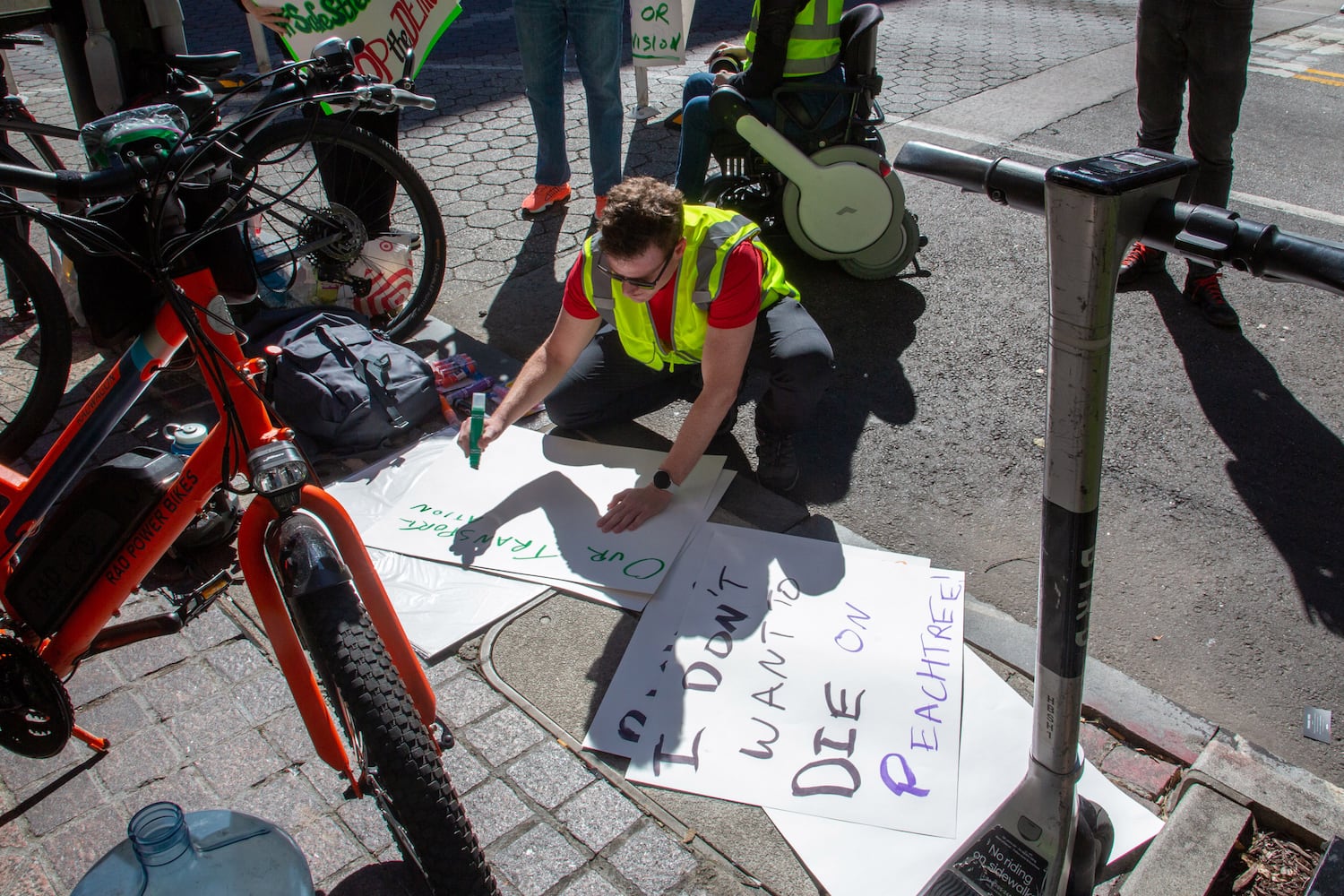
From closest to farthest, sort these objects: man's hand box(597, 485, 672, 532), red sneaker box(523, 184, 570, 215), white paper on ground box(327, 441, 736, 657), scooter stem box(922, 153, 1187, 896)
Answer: scooter stem box(922, 153, 1187, 896) < white paper on ground box(327, 441, 736, 657) < man's hand box(597, 485, 672, 532) < red sneaker box(523, 184, 570, 215)

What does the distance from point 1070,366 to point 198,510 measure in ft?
5.54

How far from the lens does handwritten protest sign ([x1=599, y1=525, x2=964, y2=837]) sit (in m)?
2.22

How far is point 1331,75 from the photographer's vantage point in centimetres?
741

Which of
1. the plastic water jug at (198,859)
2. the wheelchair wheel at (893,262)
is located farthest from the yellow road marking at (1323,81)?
the plastic water jug at (198,859)

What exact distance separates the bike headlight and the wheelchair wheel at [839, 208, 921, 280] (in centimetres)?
302

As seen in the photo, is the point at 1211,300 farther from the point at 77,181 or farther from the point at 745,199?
the point at 77,181

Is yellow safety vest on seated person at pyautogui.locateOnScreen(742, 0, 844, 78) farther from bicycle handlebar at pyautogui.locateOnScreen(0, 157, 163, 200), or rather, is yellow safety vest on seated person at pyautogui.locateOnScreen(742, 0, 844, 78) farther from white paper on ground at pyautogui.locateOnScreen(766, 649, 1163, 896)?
bicycle handlebar at pyautogui.locateOnScreen(0, 157, 163, 200)

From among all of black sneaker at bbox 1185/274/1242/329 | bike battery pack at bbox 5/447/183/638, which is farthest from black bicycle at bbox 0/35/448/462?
black sneaker at bbox 1185/274/1242/329

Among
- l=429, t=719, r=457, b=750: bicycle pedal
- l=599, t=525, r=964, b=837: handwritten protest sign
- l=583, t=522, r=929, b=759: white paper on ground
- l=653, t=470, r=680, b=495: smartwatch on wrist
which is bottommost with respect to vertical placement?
l=599, t=525, r=964, b=837: handwritten protest sign

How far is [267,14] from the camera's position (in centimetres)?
A: 418

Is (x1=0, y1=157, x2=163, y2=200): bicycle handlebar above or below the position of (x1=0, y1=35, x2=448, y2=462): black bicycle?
above

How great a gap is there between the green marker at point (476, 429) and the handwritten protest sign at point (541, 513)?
0.16 metres

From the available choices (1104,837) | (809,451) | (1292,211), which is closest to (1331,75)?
(1292,211)

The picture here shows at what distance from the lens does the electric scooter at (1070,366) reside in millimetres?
1216
